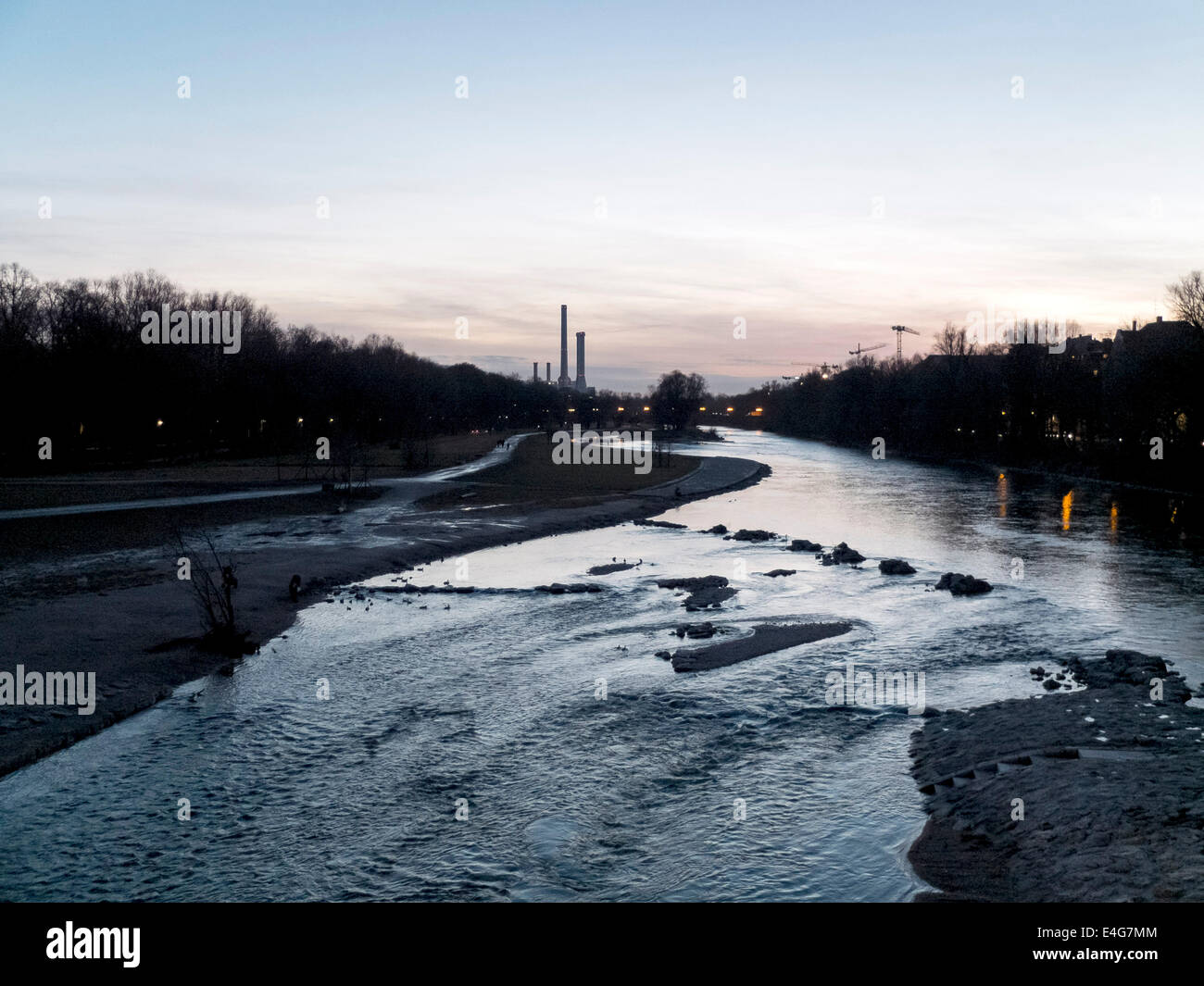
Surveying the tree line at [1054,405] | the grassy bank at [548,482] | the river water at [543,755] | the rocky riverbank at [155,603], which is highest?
the tree line at [1054,405]

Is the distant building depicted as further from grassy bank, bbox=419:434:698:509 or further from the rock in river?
the rock in river

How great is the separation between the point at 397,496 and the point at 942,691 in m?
38.1

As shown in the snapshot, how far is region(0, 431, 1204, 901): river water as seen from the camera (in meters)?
10.0

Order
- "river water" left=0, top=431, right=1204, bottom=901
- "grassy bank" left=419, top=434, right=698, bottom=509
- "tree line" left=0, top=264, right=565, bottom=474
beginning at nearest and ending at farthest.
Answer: "river water" left=0, top=431, right=1204, bottom=901 < "grassy bank" left=419, top=434, right=698, bottom=509 < "tree line" left=0, top=264, right=565, bottom=474

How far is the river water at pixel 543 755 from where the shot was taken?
10.0 metres

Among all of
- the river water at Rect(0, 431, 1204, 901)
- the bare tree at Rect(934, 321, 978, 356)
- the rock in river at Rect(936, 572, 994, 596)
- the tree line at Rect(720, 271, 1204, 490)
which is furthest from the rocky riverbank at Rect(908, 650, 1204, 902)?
the bare tree at Rect(934, 321, 978, 356)

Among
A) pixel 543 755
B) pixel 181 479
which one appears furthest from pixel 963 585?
pixel 181 479

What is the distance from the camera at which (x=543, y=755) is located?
13.5m

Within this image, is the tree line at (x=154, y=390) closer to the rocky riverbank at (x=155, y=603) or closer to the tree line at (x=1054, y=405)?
the rocky riverbank at (x=155, y=603)

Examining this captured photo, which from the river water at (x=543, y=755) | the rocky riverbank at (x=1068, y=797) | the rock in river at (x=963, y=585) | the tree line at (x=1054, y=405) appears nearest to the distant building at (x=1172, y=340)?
the tree line at (x=1054, y=405)

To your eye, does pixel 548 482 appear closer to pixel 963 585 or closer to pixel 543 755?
pixel 963 585
